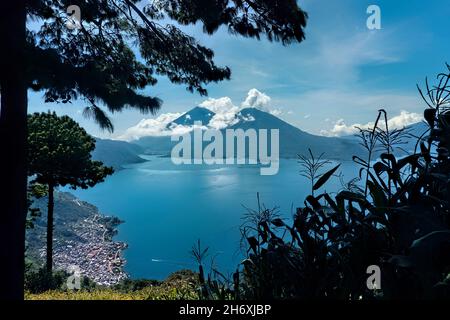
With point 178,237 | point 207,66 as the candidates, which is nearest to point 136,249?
point 178,237

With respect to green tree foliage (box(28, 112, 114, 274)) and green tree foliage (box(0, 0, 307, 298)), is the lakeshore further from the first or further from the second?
green tree foliage (box(0, 0, 307, 298))

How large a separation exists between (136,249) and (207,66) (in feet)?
220

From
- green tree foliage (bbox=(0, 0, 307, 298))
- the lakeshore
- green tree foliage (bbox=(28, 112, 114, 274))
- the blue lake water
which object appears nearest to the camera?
green tree foliage (bbox=(0, 0, 307, 298))

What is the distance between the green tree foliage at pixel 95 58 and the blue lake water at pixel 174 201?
26367 mm

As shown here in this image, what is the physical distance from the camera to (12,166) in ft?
11.9

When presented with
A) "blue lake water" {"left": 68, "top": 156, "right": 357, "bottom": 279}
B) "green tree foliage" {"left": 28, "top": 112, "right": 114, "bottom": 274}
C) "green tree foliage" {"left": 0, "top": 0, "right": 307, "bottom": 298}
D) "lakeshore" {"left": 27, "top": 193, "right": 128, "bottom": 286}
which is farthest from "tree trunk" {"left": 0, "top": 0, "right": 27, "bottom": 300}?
"lakeshore" {"left": 27, "top": 193, "right": 128, "bottom": 286}

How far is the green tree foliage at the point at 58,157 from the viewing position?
10672 mm

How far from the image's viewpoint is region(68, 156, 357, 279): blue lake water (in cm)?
6231

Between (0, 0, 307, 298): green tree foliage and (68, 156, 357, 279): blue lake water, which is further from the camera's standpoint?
(68, 156, 357, 279): blue lake water

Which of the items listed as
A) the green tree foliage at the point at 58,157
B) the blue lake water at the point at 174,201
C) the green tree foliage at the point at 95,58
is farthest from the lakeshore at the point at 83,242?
the green tree foliage at the point at 95,58

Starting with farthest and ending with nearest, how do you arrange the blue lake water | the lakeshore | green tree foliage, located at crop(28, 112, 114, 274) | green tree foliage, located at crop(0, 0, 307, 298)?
the blue lake water
the lakeshore
green tree foliage, located at crop(28, 112, 114, 274)
green tree foliage, located at crop(0, 0, 307, 298)

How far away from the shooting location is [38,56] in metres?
3.33

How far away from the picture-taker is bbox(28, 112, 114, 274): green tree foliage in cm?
1067

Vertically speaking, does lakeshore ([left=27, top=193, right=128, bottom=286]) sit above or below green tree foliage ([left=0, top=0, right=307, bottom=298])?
below
